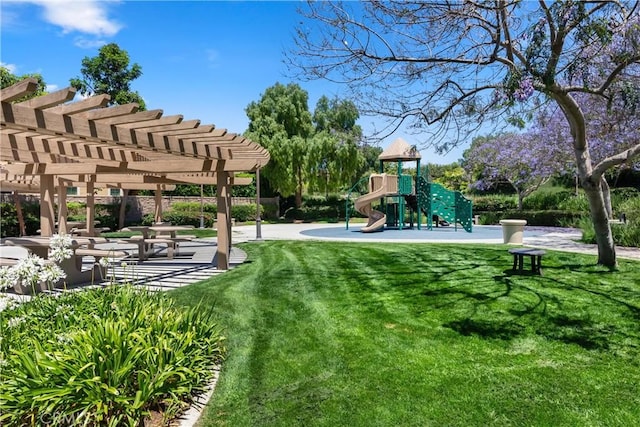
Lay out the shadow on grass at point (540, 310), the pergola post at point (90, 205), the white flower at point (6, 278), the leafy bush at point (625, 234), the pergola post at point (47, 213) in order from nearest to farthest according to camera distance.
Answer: the white flower at point (6, 278) < the shadow on grass at point (540, 310) < the pergola post at point (47, 213) < the leafy bush at point (625, 234) < the pergola post at point (90, 205)

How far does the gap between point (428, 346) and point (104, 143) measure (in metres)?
5.55

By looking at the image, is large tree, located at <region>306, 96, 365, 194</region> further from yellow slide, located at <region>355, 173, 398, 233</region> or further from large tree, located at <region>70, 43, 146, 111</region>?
large tree, located at <region>70, 43, 146, 111</region>

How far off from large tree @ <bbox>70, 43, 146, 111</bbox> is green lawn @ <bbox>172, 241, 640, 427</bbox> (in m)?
26.2

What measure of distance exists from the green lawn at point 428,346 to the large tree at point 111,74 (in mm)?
26182

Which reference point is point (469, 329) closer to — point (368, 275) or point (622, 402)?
point (622, 402)

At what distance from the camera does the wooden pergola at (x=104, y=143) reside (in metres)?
4.86

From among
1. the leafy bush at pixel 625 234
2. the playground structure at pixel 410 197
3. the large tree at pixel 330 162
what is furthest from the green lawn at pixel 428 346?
the large tree at pixel 330 162

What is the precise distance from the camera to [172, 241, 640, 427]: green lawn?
3424mm

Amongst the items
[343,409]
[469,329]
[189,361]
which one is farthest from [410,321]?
[189,361]

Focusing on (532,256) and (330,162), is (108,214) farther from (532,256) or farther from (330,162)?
(532,256)

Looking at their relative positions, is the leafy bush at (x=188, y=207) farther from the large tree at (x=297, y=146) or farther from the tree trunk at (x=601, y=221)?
the tree trunk at (x=601, y=221)

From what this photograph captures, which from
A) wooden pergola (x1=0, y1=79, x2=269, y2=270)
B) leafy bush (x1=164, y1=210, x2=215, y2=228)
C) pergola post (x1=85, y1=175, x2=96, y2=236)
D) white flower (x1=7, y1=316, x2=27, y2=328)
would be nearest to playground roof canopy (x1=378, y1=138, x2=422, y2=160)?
wooden pergola (x1=0, y1=79, x2=269, y2=270)

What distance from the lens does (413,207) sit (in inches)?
855

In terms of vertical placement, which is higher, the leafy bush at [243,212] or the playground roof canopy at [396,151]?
the playground roof canopy at [396,151]
